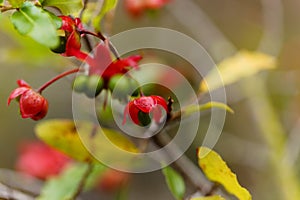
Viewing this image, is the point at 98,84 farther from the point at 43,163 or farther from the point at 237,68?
the point at 43,163

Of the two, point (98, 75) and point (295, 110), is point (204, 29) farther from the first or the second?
point (98, 75)

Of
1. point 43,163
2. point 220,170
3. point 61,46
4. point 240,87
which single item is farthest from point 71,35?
point 240,87

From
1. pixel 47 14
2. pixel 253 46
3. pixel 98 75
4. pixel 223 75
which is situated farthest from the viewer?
pixel 253 46

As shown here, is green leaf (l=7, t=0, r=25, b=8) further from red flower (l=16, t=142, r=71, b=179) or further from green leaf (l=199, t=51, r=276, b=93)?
red flower (l=16, t=142, r=71, b=179)

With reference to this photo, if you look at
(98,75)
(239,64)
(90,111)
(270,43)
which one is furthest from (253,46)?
(98,75)

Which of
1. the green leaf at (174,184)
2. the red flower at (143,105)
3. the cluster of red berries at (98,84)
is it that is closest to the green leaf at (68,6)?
the cluster of red berries at (98,84)
